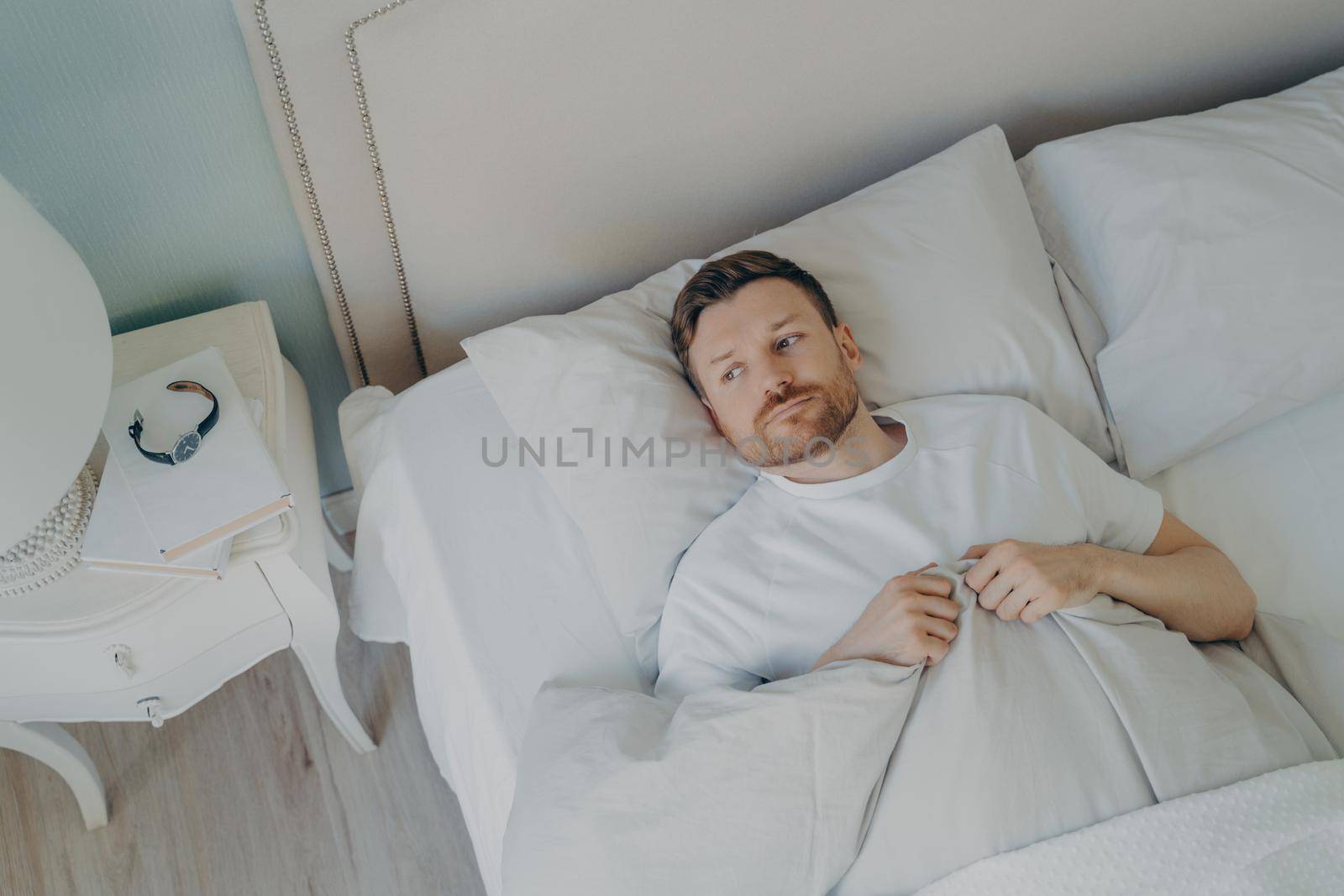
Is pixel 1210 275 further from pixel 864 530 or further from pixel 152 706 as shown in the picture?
pixel 152 706

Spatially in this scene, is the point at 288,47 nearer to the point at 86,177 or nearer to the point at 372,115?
the point at 372,115

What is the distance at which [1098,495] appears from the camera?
→ 3.82 feet

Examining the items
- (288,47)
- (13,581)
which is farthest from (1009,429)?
(13,581)

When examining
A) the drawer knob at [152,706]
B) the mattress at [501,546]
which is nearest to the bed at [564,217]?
the mattress at [501,546]

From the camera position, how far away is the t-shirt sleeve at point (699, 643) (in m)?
1.06

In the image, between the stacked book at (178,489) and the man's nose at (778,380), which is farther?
the man's nose at (778,380)

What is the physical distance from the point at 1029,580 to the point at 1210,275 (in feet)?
1.98

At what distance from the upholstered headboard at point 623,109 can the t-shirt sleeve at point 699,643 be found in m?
0.57

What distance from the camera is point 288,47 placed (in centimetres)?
106

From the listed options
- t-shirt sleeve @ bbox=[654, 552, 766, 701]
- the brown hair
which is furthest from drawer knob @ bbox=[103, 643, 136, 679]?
the brown hair

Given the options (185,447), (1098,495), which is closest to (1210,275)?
(1098,495)

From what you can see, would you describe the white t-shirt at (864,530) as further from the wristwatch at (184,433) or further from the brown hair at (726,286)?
the wristwatch at (184,433)

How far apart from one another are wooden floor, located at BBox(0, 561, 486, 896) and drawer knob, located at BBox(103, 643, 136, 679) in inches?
20.2

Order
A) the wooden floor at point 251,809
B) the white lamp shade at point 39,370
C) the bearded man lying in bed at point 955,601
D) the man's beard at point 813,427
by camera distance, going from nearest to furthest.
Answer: the white lamp shade at point 39,370 < the bearded man lying in bed at point 955,601 < the man's beard at point 813,427 < the wooden floor at point 251,809
